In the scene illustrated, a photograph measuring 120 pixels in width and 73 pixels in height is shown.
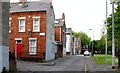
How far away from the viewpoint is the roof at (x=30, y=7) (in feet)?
147

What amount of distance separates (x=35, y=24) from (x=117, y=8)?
477 inches

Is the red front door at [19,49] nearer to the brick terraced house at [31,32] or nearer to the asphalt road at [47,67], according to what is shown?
the brick terraced house at [31,32]

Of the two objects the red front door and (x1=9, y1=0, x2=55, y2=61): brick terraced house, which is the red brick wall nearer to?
(x1=9, y1=0, x2=55, y2=61): brick terraced house

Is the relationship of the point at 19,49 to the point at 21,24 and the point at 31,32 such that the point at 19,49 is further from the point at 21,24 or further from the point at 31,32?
the point at 21,24

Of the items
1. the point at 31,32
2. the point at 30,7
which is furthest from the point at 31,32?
the point at 30,7

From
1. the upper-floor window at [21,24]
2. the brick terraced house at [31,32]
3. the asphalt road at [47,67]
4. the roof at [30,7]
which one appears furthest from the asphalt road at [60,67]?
the roof at [30,7]

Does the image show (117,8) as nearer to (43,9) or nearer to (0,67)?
(43,9)

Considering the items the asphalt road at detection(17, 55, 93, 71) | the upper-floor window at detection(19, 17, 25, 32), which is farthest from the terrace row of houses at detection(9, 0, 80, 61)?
the asphalt road at detection(17, 55, 93, 71)

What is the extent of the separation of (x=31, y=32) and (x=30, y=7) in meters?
4.16

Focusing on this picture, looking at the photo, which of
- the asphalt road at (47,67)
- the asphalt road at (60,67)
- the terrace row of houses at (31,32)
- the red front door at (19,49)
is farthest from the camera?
the terrace row of houses at (31,32)

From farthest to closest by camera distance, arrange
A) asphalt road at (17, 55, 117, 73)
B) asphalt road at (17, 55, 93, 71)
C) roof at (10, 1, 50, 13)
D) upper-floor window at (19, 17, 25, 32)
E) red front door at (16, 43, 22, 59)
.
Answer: upper-floor window at (19, 17, 25, 32), roof at (10, 1, 50, 13), red front door at (16, 43, 22, 59), asphalt road at (17, 55, 93, 71), asphalt road at (17, 55, 117, 73)

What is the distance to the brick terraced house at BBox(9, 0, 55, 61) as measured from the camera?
43688 mm

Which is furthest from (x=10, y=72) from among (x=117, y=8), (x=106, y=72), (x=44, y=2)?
(x=44, y=2)

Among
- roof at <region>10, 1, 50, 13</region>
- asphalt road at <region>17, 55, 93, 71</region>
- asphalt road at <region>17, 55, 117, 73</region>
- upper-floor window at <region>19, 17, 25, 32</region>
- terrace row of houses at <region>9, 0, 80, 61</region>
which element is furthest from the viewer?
upper-floor window at <region>19, 17, 25, 32</region>
